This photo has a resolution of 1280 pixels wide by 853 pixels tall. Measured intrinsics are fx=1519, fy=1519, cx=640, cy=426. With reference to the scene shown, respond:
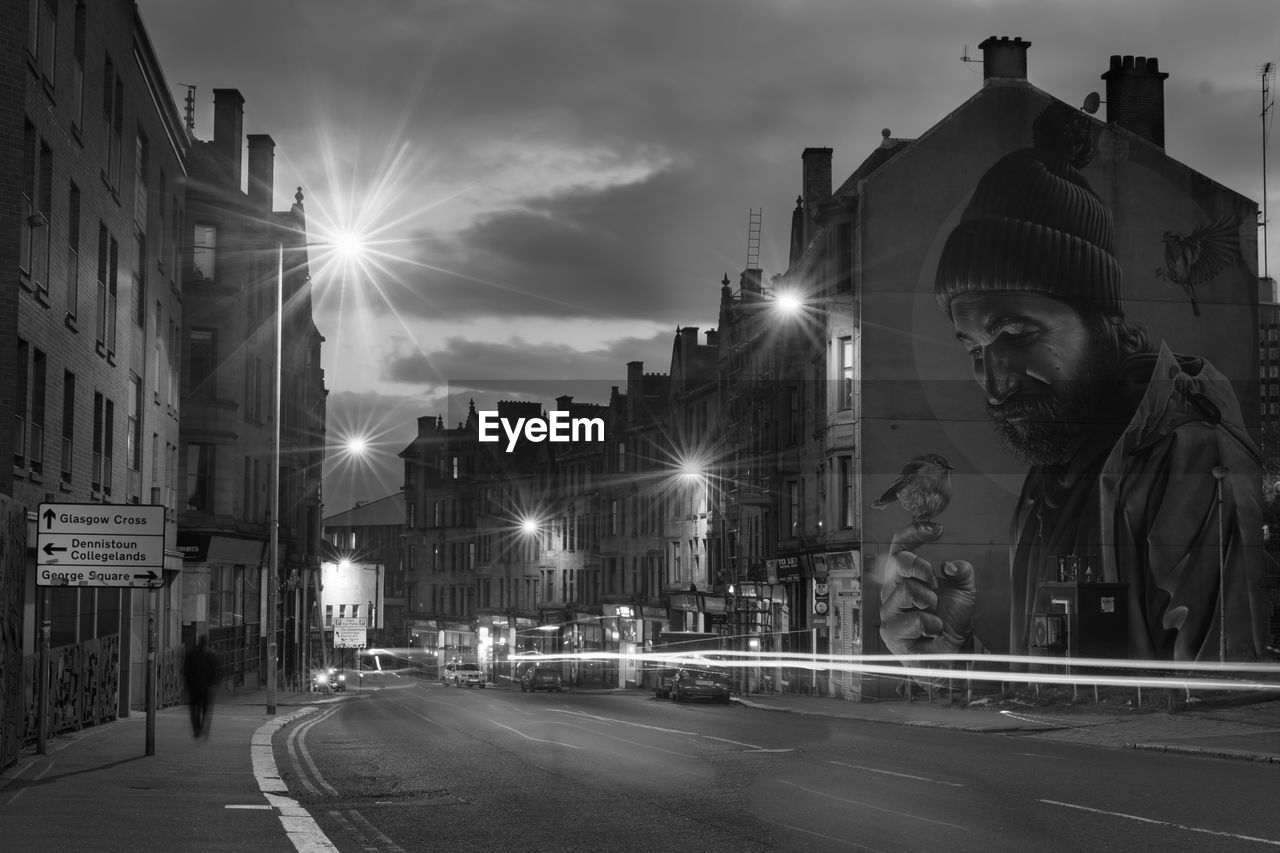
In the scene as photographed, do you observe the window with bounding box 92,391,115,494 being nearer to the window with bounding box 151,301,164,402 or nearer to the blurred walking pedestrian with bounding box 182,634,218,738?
the blurred walking pedestrian with bounding box 182,634,218,738

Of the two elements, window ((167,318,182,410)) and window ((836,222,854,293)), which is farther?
window ((836,222,854,293))

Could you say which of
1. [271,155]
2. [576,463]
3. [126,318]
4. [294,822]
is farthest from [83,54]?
[576,463]

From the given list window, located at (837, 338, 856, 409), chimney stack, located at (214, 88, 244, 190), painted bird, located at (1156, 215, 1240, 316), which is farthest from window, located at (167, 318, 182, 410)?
painted bird, located at (1156, 215, 1240, 316)

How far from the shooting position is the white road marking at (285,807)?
533 inches

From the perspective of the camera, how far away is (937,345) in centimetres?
4791

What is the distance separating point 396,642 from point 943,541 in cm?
8238

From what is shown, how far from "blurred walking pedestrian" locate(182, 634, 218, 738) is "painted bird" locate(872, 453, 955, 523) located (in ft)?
86.2

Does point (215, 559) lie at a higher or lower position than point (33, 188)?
lower

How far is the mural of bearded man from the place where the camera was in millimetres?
46406

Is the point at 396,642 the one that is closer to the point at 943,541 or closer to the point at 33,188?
the point at 943,541

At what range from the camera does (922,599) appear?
47.2m

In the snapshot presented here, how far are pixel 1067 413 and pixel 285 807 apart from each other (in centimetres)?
3538

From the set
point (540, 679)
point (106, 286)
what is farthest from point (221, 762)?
point (540, 679)

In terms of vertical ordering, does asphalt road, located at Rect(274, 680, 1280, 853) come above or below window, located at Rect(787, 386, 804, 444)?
below
